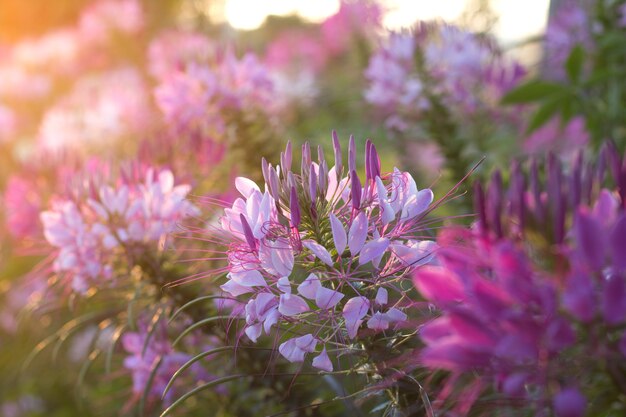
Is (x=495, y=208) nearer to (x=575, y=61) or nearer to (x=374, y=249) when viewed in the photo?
(x=374, y=249)

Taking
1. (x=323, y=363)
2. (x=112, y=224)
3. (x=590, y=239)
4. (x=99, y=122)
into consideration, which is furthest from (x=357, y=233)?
(x=99, y=122)

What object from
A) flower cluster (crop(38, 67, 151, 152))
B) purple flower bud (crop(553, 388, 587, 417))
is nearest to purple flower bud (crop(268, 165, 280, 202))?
purple flower bud (crop(553, 388, 587, 417))

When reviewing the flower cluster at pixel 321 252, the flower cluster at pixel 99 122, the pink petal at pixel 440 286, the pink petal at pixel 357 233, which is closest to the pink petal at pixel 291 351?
the flower cluster at pixel 321 252

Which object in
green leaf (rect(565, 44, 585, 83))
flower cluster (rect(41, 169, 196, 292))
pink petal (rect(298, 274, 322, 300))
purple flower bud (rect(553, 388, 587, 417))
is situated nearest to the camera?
purple flower bud (rect(553, 388, 587, 417))

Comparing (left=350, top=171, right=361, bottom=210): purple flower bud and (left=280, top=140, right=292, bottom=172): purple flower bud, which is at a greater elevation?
(left=280, top=140, right=292, bottom=172): purple flower bud

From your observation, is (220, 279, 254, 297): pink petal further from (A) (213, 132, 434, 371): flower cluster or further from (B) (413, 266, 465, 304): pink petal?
(B) (413, 266, 465, 304): pink petal

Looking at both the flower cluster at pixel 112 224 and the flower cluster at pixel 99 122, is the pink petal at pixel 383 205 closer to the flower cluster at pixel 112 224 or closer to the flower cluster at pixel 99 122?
the flower cluster at pixel 112 224

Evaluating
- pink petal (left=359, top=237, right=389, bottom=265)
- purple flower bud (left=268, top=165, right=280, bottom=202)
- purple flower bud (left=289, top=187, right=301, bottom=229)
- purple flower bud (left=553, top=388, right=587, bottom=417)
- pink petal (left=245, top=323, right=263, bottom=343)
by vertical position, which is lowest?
pink petal (left=245, top=323, right=263, bottom=343)
